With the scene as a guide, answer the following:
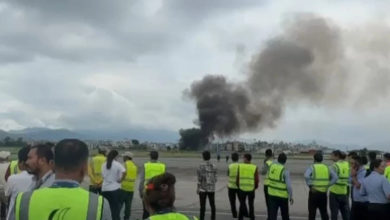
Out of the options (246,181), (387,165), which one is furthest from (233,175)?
(387,165)

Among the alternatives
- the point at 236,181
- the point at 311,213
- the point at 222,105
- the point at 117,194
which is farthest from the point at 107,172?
the point at 222,105

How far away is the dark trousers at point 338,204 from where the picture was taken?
13.0m

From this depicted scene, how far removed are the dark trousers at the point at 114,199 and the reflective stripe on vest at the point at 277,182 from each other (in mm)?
3460

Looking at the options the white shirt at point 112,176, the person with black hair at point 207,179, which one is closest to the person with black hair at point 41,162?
the white shirt at point 112,176

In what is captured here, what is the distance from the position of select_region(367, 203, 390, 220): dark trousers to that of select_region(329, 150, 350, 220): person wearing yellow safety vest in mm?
2597

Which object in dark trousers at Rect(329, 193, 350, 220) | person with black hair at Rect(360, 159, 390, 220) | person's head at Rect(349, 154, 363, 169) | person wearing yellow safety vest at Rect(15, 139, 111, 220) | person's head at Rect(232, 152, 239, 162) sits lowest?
dark trousers at Rect(329, 193, 350, 220)

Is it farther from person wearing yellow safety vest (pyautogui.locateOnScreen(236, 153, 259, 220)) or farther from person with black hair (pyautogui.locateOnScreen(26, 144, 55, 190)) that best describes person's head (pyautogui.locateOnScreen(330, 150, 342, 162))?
person with black hair (pyautogui.locateOnScreen(26, 144, 55, 190))

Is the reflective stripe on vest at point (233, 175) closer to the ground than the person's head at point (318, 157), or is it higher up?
closer to the ground

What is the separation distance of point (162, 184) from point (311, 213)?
9925 mm

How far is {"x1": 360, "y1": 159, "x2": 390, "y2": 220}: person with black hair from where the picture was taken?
10125 millimetres

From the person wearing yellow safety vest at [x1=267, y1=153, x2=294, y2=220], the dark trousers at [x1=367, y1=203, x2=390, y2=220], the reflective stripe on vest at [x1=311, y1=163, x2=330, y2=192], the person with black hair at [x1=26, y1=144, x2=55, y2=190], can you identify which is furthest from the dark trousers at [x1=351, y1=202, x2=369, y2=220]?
the person with black hair at [x1=26, y1=144, x2=55, y2=190]

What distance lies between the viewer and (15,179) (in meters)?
6.79

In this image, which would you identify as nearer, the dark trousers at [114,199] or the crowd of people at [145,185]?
the crowd of people at [145,185]

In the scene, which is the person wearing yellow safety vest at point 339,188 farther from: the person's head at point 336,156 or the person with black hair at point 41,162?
the person with black hair at point 41,162
